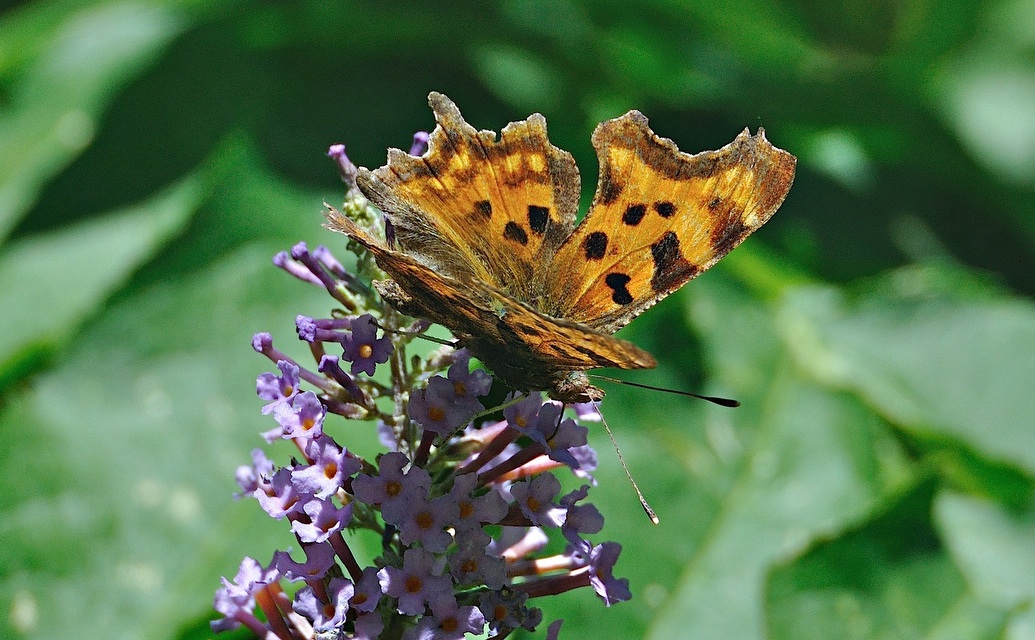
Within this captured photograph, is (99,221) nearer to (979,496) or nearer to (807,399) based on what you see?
(807,399)

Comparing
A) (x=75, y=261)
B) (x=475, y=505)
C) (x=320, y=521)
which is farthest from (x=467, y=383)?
(x=75, y=261)

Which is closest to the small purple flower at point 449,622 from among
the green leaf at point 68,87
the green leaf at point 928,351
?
the green leaf at point 928,351

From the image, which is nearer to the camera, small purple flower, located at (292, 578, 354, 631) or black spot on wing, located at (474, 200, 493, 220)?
small purple flower, located at (292, 578, 354, 631)

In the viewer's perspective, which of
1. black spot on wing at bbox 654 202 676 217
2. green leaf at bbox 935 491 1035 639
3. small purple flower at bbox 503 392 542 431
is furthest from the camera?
green leaf at bbox 935 491 1035 639

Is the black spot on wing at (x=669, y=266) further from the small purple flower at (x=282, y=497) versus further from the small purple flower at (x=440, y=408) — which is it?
the small purple flower at (x=282, y=497)

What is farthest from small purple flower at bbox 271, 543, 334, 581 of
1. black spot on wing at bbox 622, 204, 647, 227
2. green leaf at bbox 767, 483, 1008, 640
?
green leaf at bbox 767, 483, 1008, 640

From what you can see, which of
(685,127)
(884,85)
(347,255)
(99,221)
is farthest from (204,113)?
(884,85)

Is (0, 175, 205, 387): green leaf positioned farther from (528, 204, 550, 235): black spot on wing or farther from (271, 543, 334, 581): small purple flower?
(271, 543, 334, 581): small purple flower
